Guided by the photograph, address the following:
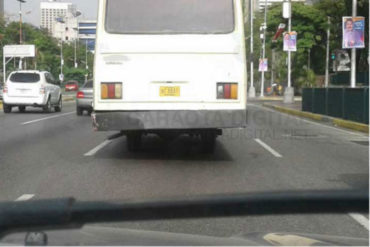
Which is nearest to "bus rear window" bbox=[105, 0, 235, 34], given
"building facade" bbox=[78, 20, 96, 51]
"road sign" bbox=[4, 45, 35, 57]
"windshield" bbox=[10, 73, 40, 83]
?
"windshield" bbox=[10, 73, 40, 83]

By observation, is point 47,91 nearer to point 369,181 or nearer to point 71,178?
point 71,178

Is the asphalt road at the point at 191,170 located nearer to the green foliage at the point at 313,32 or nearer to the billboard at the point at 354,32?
the billboard at the point at 354,32

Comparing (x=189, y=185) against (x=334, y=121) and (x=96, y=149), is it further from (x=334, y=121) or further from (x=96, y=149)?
(x=334, y=121)

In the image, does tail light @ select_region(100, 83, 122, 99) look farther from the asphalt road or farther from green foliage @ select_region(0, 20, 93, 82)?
green foliage @ select_region(0, 20, 93, 82)

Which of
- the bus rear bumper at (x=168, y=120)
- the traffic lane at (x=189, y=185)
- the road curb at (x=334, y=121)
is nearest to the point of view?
the traffic lane at (x=189, y=185)

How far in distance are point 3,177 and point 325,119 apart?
48.3 feet

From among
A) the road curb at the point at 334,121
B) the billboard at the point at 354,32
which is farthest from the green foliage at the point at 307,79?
the billboard at the point at 354,32

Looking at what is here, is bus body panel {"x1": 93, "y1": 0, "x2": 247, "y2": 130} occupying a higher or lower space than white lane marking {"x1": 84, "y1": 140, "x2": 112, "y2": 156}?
higher

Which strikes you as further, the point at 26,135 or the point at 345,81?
the point at 345,81

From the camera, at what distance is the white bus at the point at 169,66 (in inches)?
369

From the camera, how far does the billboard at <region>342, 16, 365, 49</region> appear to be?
795 inches

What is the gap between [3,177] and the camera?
8320 mm

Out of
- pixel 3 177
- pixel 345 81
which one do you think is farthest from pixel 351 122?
pixel 345 81

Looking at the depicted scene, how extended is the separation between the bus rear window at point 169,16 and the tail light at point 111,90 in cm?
95
